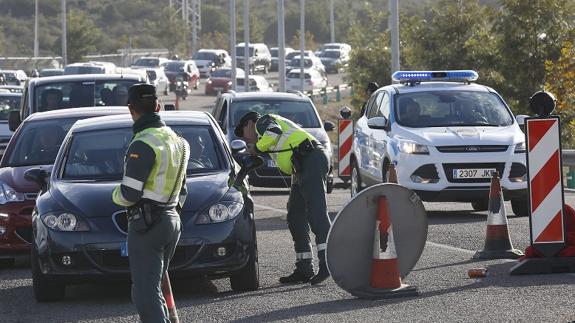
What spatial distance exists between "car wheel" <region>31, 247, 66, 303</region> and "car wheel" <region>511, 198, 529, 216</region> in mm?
8035

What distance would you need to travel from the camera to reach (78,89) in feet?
70.6

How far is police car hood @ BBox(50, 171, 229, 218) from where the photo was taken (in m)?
11.5

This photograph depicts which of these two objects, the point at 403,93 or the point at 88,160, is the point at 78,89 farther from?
the point at 88,160

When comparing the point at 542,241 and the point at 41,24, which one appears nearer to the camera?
the point at 542,241

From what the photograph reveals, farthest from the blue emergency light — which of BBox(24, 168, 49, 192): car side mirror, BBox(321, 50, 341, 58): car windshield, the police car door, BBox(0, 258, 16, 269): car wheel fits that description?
BBox(321, 50, 341, 58): car windshield

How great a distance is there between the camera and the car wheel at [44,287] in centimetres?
1149

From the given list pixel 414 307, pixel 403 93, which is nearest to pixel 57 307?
pixel 414 307

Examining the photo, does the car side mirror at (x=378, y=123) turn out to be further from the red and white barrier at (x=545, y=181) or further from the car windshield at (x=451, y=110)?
the red and white barrier at (x=545, y=181)

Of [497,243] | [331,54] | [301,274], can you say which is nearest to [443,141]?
[497,243]

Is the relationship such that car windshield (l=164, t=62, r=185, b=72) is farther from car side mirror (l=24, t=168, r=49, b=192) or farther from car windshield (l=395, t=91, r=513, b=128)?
car side mirror (l=24, t=168, r=49, b=192)

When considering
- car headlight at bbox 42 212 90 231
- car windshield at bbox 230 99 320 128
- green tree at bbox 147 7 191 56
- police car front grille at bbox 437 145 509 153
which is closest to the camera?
car headlight at bbox 42 212 90 231

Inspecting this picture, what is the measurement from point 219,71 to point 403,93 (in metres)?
58.8

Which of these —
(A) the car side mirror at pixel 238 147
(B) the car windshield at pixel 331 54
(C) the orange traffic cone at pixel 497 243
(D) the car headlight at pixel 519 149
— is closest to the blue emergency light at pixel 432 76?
(D) the car headlight at pixel 519 149

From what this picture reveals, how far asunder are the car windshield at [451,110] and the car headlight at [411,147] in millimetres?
530
